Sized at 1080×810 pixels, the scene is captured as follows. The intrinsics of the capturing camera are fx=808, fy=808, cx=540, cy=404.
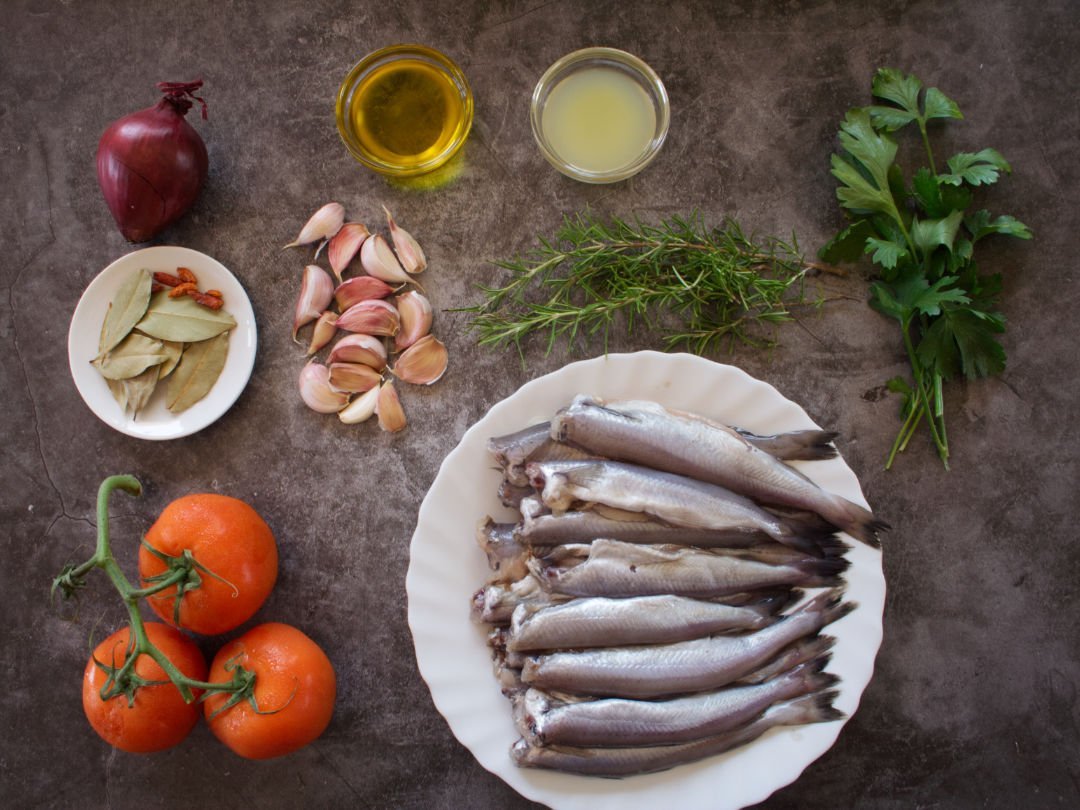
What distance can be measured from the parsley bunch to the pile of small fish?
1.31 feet

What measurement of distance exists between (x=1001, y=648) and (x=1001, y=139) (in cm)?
118

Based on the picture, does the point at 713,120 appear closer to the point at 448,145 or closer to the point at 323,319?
the point at 448,145

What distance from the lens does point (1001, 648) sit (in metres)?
1.85

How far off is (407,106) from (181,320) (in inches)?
27.6

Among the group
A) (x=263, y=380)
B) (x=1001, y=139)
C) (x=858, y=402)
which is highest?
(x=1001, y=139)

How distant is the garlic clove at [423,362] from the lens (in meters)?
1.84

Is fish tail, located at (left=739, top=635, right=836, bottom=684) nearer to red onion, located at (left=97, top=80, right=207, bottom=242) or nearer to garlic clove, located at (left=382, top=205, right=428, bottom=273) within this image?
garlic clove, located at (left=382, top=205, right=428, bottom=273)

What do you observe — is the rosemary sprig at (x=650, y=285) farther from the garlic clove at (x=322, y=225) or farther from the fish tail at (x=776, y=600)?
the fish tail at (x=776, y=600)

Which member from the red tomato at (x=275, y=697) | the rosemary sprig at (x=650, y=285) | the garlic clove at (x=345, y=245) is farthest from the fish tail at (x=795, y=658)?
the garlic clove at (x=345, y=245)

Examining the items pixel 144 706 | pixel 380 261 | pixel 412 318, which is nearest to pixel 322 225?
pixel 380 261

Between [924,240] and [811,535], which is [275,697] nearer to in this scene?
[811,535]

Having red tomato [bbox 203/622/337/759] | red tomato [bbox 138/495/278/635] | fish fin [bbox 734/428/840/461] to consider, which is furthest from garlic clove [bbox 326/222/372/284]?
fish fin [bbox 734/428/840/461]

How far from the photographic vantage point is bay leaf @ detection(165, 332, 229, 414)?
1.81 m

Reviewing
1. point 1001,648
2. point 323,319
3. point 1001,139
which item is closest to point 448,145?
point 323,319
